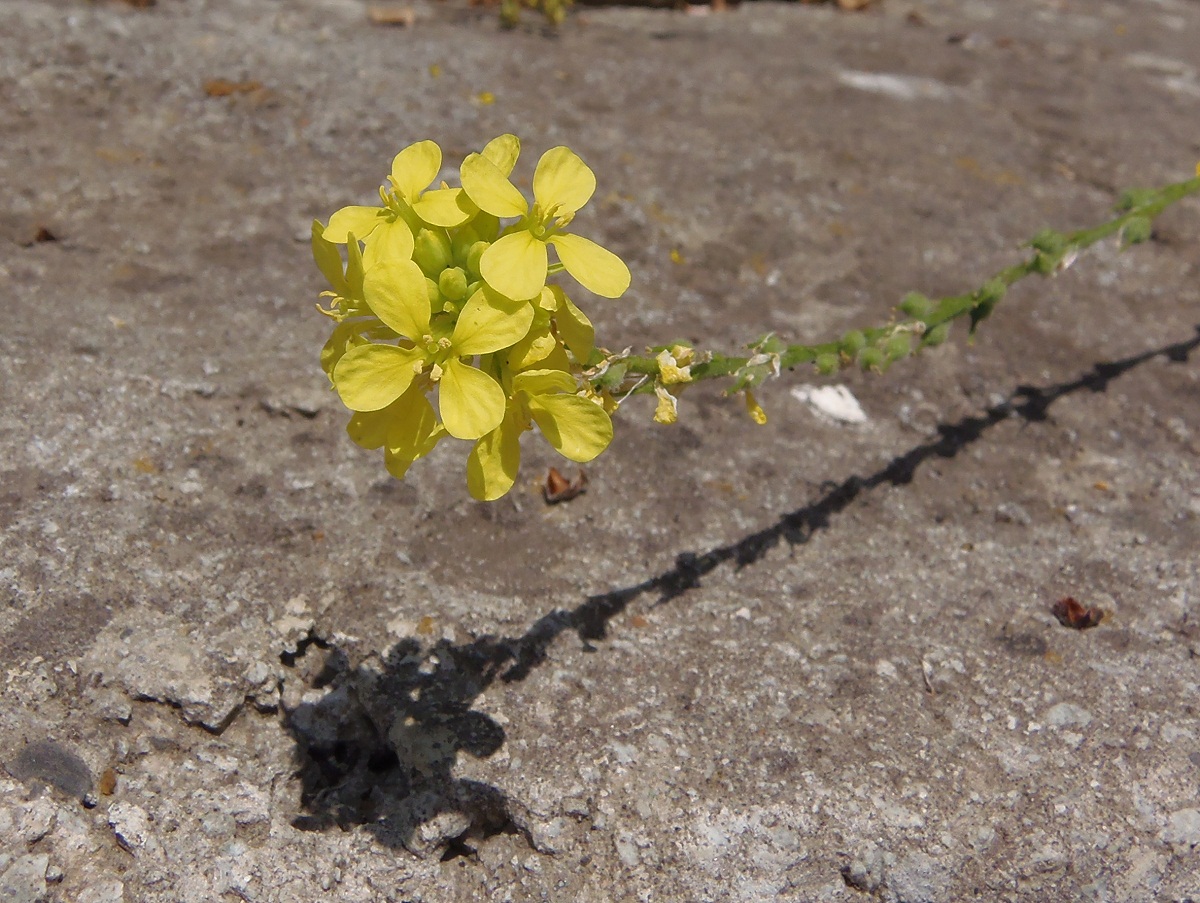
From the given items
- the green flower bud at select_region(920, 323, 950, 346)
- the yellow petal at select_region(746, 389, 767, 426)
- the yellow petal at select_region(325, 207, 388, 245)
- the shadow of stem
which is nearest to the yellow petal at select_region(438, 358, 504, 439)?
the yellow petal at select_region(325, 207, 388, 245)

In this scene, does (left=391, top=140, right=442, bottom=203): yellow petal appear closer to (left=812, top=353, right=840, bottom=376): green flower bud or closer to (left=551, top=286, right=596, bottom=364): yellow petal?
(left=551, top=286, right=596, bottom=364): yellow petal

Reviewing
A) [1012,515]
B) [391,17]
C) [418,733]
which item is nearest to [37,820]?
[418,733]

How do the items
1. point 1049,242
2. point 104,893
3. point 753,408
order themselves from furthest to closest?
point 1049,242 → point 753,408 → point 104,893

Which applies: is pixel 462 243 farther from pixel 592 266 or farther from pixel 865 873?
pixel 865 873

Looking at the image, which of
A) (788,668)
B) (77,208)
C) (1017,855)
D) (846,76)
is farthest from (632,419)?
(846,76)

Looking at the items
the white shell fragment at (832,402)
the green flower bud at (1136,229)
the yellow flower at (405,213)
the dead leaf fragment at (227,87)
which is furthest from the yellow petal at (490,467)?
the dead leaf fragment at (227,87)

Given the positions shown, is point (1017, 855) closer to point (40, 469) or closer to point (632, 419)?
point (632, 419)
